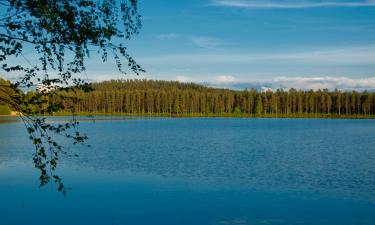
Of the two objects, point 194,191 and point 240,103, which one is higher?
point 240,103

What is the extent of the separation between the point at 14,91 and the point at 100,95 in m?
174

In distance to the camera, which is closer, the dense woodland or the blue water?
the blue water

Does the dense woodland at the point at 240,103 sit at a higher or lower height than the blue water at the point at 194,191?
higher

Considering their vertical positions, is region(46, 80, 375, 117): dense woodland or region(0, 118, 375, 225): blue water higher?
region(46, 80, 375, 117): dense woodland

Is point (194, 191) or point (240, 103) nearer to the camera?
point (194, 191)

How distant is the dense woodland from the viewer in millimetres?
157875

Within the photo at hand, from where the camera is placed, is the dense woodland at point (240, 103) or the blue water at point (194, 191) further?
the dense woodland at point (240, 103)

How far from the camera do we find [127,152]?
35688 mm

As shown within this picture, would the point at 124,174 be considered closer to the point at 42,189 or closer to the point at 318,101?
the point at 42,189

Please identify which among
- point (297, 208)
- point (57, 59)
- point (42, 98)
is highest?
point (57, 59)

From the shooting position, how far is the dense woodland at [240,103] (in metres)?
158

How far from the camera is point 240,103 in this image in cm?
17062

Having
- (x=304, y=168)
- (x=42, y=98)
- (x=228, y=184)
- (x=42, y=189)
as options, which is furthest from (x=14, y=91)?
(x=304, y=168)

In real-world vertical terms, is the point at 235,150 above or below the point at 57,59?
below
